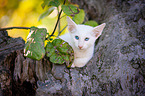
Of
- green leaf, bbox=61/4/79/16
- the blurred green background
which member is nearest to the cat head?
green leaf, bbox=61/4/79/16

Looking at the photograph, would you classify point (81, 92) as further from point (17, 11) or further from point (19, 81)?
point (17, 11)

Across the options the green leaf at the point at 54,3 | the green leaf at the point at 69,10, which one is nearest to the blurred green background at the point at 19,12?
the green leaf at the point at 54,3

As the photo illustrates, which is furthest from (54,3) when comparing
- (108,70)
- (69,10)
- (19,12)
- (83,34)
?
(19,12)

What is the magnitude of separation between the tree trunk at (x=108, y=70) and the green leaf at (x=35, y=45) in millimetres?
407

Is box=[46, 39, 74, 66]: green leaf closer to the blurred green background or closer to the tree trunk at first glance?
the tree trunk

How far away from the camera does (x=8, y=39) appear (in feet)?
6.07

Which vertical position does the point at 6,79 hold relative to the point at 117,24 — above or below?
below

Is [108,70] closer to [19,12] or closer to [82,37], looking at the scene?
[82,37]

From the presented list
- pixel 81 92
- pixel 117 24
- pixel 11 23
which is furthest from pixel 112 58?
pixel 11 23

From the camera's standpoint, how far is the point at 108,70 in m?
1.63

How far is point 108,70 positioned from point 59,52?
28.6 inches

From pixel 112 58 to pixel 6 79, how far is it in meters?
1.49

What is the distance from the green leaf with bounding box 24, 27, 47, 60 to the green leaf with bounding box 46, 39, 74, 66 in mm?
279

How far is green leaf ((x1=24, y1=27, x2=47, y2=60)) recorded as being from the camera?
4.37 feet
